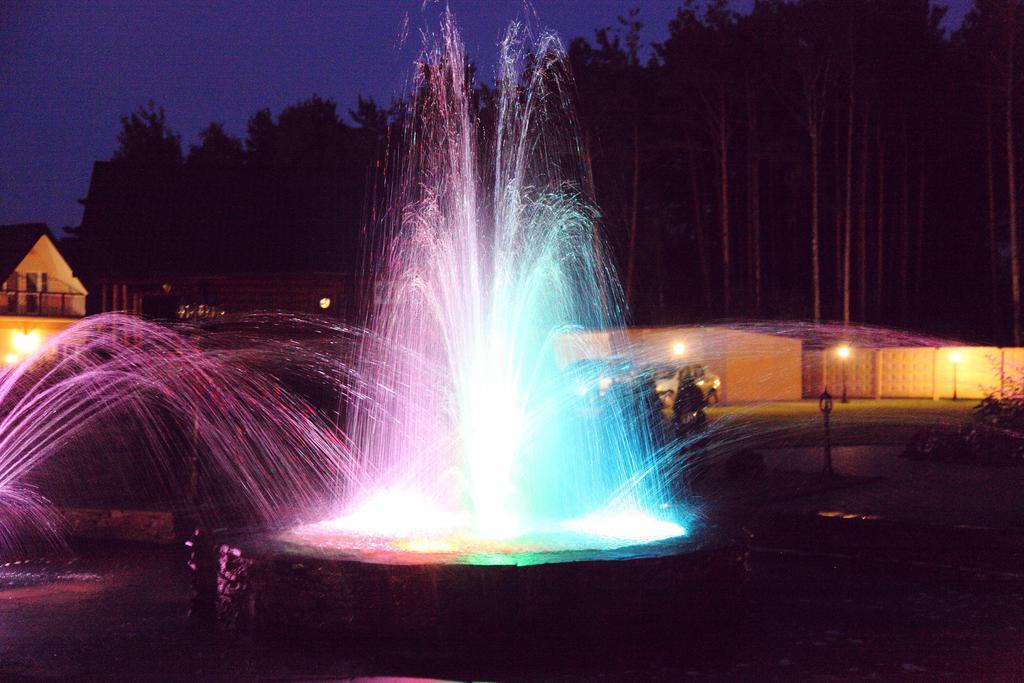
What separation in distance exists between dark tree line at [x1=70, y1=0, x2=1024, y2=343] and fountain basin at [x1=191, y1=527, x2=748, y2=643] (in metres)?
27.6

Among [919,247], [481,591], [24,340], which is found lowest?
[481,591]

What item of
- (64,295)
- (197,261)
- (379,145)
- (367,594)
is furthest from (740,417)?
(379,145)

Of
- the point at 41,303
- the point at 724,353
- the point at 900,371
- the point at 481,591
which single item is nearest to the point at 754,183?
the point at 900,371

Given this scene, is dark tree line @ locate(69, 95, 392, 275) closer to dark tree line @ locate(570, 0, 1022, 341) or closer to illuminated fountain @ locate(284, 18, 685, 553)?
dark tree line @ locate(570, 0, 1022, 341)

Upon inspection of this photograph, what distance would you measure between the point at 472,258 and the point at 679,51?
3708 cm

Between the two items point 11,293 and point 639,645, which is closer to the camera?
point 639,645

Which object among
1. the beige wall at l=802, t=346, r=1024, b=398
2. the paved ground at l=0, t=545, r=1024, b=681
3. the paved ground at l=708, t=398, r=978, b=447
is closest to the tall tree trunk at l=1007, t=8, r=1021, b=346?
the beige wall at l=802, t=346, r=1024, b=398

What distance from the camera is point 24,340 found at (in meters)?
51.4

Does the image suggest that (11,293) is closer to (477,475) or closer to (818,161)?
(818,161)

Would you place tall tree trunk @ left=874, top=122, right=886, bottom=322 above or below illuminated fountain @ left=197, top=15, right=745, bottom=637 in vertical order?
above

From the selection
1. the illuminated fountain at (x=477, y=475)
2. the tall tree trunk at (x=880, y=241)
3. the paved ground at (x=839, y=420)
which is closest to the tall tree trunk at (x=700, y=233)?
the tall tree trunk at (x=880, y=241)

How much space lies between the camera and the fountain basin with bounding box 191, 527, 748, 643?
8.33 metres

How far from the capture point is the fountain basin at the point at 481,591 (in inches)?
328

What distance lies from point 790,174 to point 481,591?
153ft
